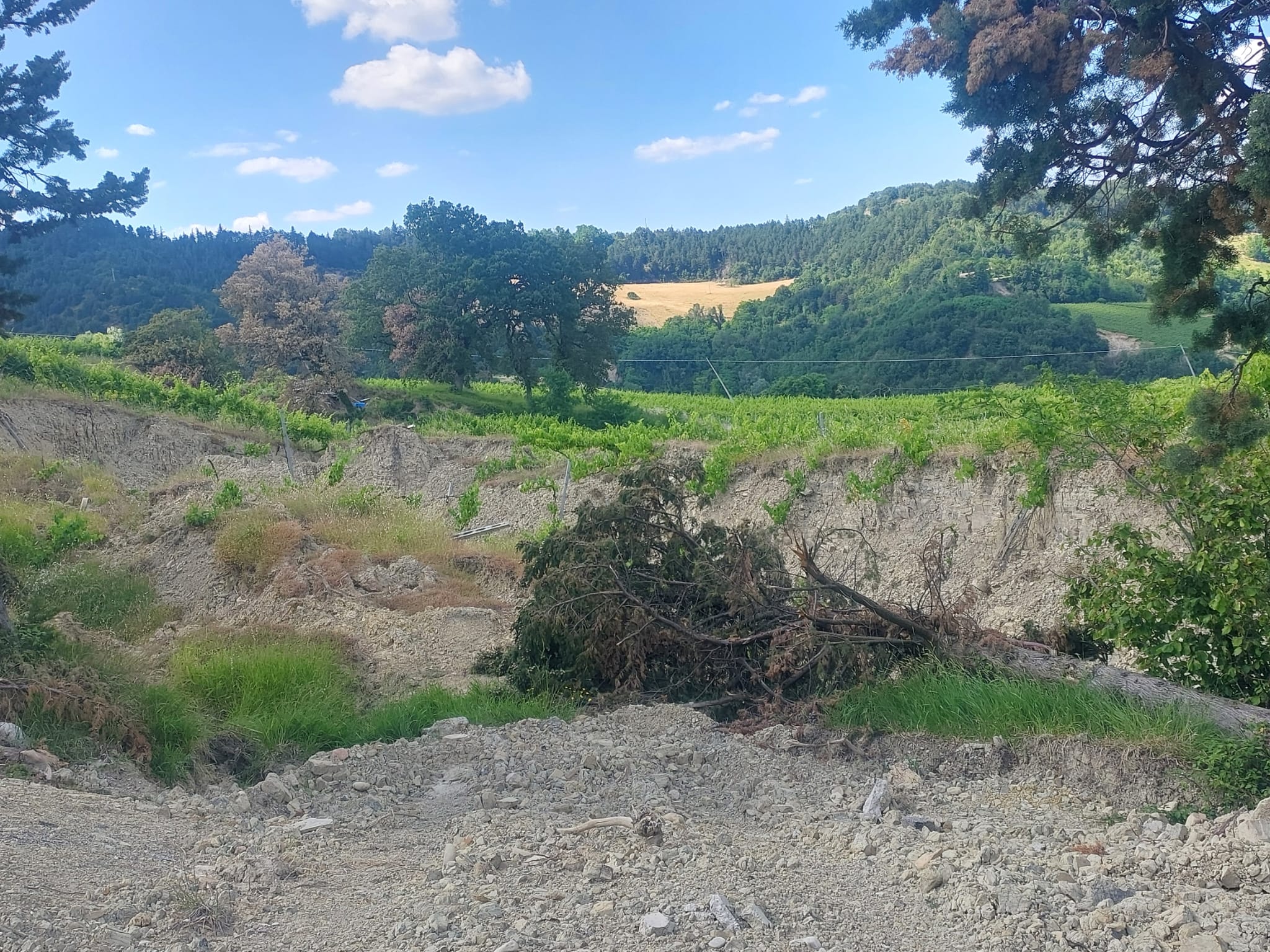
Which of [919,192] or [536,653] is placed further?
[919,192]

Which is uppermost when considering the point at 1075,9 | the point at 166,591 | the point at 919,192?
the point at 919,192

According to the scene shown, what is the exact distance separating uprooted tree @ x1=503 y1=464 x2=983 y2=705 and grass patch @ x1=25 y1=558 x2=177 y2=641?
16.7ft

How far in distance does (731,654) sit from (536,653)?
1723 millimetres

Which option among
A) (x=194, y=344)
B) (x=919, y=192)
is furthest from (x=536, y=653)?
(x=919, y=192)

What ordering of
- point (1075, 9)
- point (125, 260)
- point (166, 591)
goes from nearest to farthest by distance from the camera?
point (1075, 9)
point (166, 591)
point (125, 260)

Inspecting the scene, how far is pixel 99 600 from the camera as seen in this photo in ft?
36.6

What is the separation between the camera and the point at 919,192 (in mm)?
79062

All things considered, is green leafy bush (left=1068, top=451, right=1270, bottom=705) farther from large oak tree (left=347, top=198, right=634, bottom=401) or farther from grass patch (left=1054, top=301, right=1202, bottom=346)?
grass patch (left=1054, top=301, right=1202, bottom=346)

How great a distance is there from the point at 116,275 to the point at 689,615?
189 ft

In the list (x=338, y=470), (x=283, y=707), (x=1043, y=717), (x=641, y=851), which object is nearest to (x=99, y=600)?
(x=283, y=707)

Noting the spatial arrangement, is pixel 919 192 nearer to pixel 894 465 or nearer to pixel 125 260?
pixel 125 260

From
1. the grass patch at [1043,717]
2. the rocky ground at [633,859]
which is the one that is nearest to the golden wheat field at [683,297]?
the grass patch at [1043,717]

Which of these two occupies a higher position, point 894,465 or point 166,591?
point 894,465

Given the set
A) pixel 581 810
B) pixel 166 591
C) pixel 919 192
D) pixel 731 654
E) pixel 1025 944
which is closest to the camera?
pixel 1025 944
